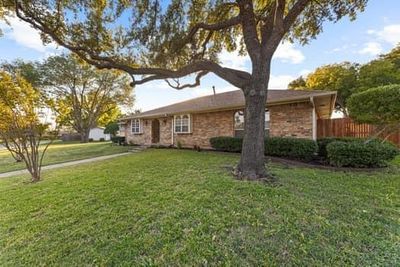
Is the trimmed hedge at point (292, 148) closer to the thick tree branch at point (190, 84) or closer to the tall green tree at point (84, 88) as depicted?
the thick tree branch at point (190, 84)

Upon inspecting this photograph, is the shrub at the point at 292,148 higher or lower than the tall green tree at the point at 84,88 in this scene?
lower

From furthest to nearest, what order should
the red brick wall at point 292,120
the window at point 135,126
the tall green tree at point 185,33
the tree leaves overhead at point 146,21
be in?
1. the window at point 135,126
2. the red brick wall at point 292,120
3. the tree leaves overhead at point 146,21
4. the tall green tree at point 185,33

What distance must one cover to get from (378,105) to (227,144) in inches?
252

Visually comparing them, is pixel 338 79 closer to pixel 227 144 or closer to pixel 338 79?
pixel 338 79

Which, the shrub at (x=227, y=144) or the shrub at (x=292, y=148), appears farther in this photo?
the shrub at (x=227, y=144)

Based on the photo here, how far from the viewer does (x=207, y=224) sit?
11.6 feet

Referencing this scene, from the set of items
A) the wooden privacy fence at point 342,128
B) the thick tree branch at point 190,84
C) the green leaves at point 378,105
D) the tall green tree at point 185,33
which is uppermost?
the tall green tree at point 185,33

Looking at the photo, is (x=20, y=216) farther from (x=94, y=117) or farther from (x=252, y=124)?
(x=94, y=117)

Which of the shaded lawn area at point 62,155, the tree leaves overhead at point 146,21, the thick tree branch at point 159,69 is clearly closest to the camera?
the thick tree branch at point 159,69

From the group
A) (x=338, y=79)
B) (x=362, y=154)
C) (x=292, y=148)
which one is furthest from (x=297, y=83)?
(x=362, y=154)

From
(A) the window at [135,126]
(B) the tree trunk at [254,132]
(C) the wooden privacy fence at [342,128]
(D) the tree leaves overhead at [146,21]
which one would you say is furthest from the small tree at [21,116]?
(C) the wooden privacy fence at [342,128]

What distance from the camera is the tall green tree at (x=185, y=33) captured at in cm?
636

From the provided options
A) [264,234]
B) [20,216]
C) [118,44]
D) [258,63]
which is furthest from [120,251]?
[118,44]

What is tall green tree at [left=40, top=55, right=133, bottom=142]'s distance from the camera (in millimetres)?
30906
